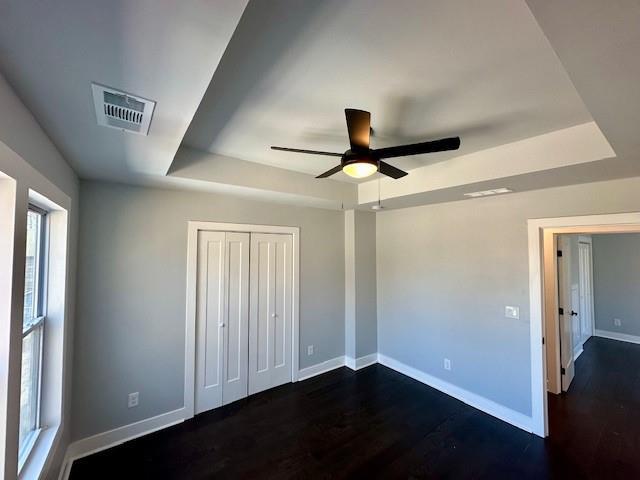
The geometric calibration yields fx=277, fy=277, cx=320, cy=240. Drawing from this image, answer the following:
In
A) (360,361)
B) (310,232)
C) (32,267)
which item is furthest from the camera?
(360,361)

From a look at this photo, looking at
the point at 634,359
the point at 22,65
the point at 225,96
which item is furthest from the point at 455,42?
the point at 634,359

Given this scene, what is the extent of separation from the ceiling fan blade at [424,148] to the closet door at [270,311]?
7.15 feet

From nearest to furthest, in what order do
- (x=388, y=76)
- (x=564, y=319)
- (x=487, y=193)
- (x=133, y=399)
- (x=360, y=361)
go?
(x=388, y=76) < (x=133, y=399) < (x=487, y=193) < (x=564, y=319) < (x=360, y=361)

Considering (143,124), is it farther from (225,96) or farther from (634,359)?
(634,359)

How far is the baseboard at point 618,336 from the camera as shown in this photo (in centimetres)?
535

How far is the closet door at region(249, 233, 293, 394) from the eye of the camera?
343 cm

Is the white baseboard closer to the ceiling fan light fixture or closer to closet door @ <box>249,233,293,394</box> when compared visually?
closet door @ <box>249,233,293,394</box>

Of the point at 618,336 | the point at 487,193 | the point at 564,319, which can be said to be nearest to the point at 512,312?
the point at 487,193

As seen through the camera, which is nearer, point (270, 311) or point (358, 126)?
point (358, 126)

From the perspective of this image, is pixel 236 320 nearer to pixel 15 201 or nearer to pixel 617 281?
pixel 15 201

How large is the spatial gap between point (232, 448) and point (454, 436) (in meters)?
2.09

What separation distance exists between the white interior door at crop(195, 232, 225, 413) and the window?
49.1 inches

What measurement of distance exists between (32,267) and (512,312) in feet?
13.6

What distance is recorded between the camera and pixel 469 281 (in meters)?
3.30
